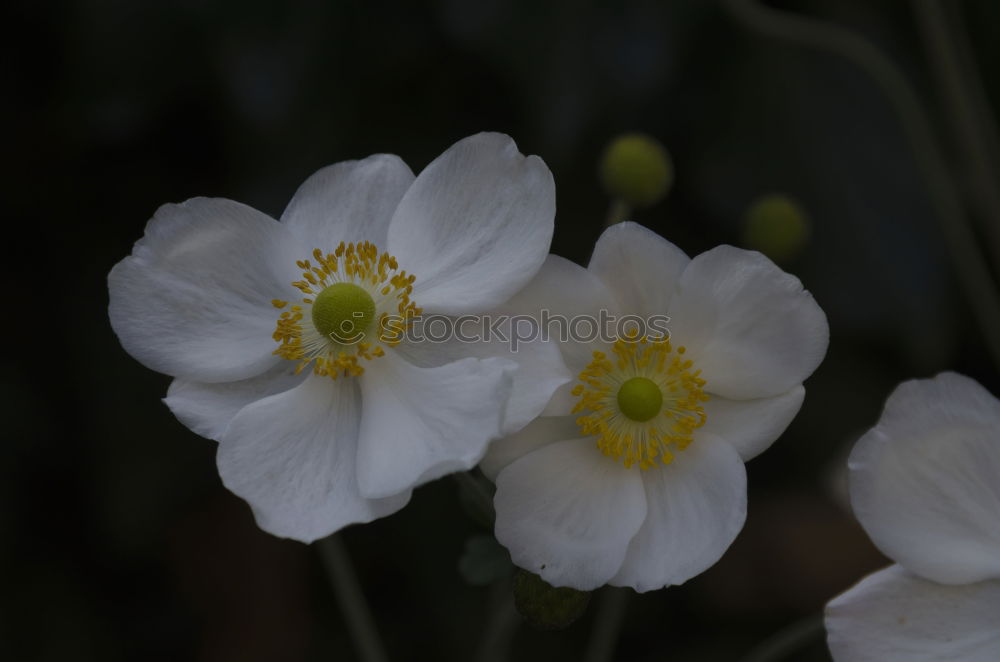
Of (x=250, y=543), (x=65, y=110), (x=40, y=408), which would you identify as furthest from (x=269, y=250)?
(x=250, y=543)

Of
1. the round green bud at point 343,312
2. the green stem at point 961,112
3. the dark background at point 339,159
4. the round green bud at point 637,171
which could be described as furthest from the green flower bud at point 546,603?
the green stem at point 961,112

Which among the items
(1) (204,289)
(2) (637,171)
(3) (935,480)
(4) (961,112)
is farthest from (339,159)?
(3) (935,480)

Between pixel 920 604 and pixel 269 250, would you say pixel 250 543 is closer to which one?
pixel 269 250

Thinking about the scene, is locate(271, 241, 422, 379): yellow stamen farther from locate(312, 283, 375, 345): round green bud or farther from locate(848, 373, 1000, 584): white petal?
locate(848, 373, 1000, 584): white petal

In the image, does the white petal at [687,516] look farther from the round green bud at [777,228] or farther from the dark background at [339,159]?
the dark background at [339,159]

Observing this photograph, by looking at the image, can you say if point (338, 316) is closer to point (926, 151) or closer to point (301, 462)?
point (301, 462)
